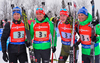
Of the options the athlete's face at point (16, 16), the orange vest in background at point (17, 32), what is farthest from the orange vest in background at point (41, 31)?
the athlete's face at point (16, 16)

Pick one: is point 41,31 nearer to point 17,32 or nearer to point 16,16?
point 17,32

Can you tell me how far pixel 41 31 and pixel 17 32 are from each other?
2.13 feet

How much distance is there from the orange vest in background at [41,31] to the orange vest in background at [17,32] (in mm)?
369

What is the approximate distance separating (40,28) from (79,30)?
1.10 meters

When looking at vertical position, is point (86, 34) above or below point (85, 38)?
above

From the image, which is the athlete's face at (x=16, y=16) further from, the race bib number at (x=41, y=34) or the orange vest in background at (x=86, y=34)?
the orange vest in background at (x=86, y=34)

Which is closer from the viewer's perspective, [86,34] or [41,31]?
[86,34]

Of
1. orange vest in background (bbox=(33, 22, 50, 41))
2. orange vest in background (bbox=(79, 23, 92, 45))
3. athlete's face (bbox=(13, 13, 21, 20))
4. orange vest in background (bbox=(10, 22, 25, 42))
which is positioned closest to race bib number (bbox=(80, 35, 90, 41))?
orange vest in background (bbox=(79, 23, 92, 45))

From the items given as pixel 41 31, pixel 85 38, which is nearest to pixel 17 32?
pixel 41 31

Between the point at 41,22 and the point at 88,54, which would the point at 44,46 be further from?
the point at 88,54

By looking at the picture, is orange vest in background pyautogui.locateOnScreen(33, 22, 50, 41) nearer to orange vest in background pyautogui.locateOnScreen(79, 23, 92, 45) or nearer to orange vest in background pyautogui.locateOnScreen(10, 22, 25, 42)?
orange vest in background pyautogui.locateOnScreen(10, 22, 25, 42)

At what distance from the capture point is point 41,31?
3.12m

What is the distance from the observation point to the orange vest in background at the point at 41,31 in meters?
3.13

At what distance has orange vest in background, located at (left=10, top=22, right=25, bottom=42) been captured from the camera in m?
2.96
